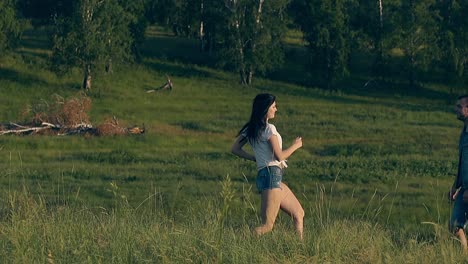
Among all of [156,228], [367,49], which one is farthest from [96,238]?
[367,49]

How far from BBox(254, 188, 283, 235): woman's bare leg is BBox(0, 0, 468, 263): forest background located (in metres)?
0.43

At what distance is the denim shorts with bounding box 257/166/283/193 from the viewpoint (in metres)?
8.30

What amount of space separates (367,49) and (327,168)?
133 feet

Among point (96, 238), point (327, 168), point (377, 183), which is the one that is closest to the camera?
point (96, 238)

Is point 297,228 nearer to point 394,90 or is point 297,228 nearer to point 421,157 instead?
point 421,157

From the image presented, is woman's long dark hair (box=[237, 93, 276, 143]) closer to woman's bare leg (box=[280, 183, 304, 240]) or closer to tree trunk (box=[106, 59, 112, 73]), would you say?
woman's bare leg (box=[280, 183, 304, 240])

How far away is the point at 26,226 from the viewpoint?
696 centimetres

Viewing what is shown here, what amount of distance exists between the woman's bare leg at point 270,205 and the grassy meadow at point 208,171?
0.17 metres

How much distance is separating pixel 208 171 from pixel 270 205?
1228 centimetres

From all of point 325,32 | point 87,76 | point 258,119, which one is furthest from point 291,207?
point 325,32

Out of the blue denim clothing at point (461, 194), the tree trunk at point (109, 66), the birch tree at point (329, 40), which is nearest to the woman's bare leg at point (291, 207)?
the blue denim clothing at point (461, 194)

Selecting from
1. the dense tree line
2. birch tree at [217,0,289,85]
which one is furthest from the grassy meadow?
the dense tree line

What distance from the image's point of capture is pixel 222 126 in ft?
119

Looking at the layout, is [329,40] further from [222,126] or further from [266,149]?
[266,149]
